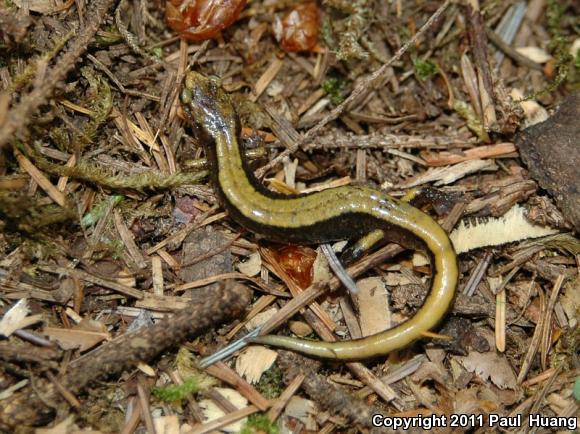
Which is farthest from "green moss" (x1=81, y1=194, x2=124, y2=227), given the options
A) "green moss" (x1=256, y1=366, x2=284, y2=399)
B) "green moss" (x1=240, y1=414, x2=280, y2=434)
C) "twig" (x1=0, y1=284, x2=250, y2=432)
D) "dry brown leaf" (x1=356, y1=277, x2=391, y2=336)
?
"dry brown leaf" (x1=356, y1=277, x2=391, y2=336)

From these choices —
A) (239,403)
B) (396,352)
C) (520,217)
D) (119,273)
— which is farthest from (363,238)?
(119,273)

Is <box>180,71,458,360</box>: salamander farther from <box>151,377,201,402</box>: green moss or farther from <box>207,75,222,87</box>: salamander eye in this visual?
<box>151,377,201,402</box>: green moss

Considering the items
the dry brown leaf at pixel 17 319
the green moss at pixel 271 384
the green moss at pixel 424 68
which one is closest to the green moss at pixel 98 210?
the dry brown leaf at pixel 17 319

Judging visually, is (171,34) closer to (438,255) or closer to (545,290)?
(438,255)

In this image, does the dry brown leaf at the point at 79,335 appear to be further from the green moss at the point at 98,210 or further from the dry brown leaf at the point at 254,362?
the dry brown leaf at the point at 254,362

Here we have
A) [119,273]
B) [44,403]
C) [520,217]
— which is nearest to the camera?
[44,403]

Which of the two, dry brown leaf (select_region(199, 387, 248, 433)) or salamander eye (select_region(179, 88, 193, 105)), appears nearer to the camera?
dry brown leaf (select_region(199, 387, 248, 433))
